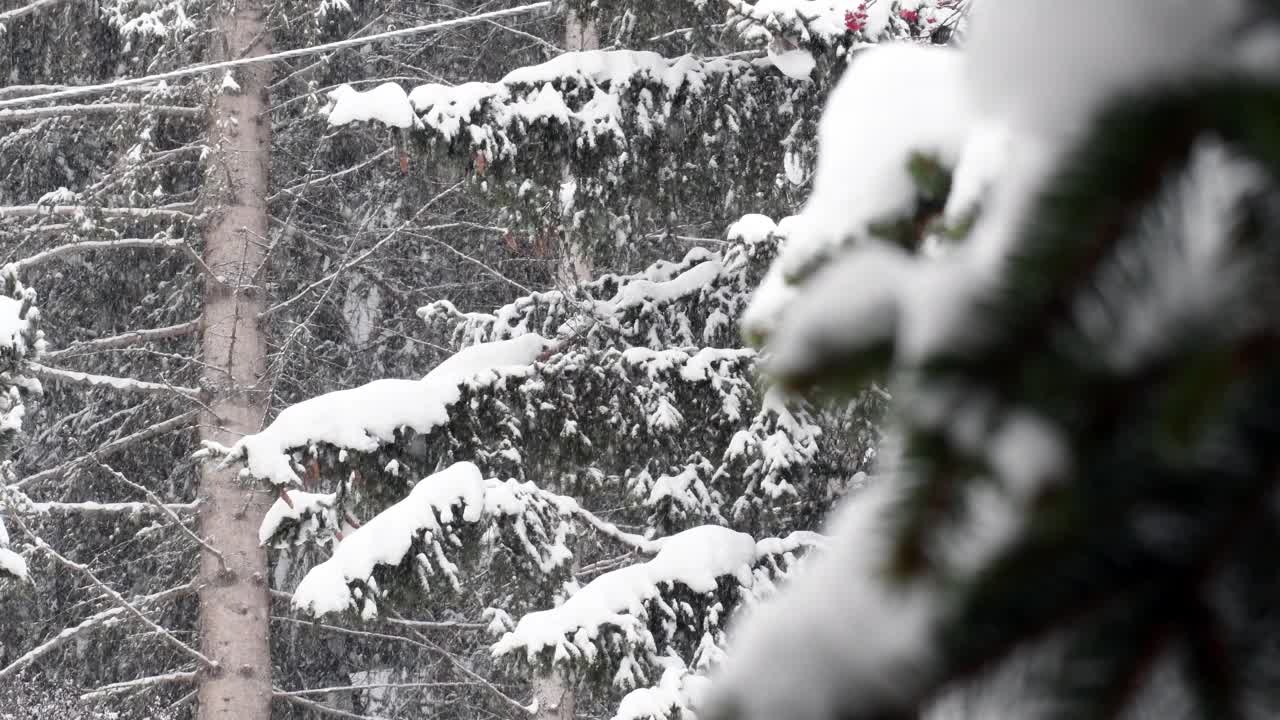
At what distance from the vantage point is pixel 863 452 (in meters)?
6.05

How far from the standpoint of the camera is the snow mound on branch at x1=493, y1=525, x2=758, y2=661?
4.63 meters

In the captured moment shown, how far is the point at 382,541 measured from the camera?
4711mm

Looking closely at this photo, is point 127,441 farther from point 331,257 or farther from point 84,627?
point 331,257

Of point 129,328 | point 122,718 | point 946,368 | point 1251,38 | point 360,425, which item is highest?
point 1251,38

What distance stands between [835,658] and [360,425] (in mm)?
4558

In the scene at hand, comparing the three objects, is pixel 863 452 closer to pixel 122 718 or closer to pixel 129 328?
pixel 122 718

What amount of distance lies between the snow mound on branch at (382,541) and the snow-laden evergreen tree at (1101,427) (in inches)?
173

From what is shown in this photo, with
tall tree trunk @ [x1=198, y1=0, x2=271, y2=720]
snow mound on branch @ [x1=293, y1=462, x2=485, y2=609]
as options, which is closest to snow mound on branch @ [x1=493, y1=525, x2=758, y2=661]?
snow mound on branch @ [x1=293, y1=462, x2=485, y2=609]

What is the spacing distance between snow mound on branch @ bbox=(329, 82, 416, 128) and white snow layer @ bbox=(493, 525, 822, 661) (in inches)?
84.7

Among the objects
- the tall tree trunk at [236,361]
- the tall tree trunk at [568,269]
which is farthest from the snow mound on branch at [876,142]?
the tall tree trunk at [236,361]

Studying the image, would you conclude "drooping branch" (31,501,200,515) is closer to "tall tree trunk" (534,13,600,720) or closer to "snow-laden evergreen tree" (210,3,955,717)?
"snow-laden evergreen tree" (210,3,955,717)

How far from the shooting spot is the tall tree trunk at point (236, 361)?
6.45m

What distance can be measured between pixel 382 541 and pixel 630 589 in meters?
1.05

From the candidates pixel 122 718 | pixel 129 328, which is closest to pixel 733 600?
pixel 122 718
